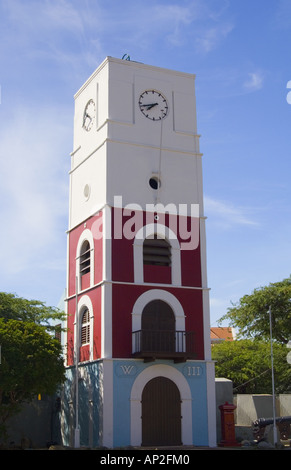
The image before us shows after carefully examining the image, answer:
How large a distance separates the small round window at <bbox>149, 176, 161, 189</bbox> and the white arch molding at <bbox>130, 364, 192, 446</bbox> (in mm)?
9010

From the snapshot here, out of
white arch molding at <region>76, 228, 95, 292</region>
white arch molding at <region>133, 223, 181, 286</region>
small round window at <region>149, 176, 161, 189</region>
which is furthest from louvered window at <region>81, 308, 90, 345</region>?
small round window at <region>149, 176, 161, 189</region>

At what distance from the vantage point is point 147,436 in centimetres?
3216

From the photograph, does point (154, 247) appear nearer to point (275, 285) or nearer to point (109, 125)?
point (109, 125)

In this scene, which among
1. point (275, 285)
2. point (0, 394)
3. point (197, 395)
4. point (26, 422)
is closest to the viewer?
point (0, 394)

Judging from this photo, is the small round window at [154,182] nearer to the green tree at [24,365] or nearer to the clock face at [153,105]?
the clock face at [153,105]

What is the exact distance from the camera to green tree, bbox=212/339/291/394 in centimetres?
5278

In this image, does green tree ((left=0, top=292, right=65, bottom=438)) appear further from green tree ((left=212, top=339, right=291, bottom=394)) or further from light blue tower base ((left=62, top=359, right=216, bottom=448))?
green tree ((left=212, top=339, right=291, bottom=394))

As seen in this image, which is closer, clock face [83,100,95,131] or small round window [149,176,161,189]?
small round window [149,176,161,189]

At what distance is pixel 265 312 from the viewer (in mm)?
50219

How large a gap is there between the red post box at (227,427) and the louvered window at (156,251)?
7592mm

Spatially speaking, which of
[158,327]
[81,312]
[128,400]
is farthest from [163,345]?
[81,312]

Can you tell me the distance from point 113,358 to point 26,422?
273 inches

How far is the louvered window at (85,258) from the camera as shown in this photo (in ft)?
120
